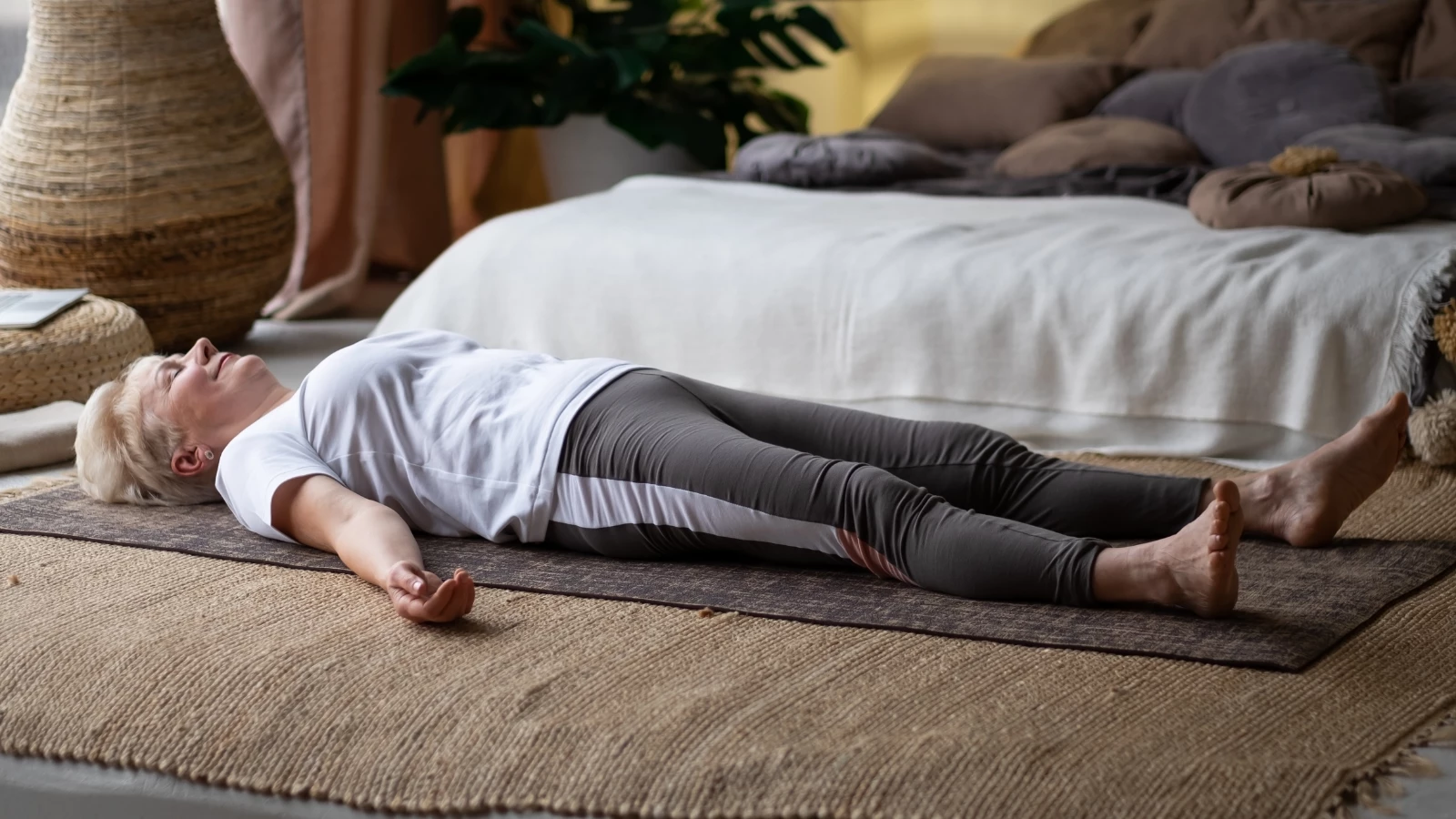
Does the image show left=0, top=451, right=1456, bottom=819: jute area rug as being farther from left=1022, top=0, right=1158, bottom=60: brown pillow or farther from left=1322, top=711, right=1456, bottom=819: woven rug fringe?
left=1022, top=0, right=1158, bottom=60: brown pillow

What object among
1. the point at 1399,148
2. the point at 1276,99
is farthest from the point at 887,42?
the point at 1399,148

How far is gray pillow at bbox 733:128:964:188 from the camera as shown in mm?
2816

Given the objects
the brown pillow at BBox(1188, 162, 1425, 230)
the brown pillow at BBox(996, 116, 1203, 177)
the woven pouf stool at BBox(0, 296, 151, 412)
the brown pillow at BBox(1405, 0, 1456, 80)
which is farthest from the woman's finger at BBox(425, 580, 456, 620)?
the brown pillow at BBox(1405, 0, 1456, 80)

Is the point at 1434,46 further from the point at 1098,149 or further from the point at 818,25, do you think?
the point at 818,25

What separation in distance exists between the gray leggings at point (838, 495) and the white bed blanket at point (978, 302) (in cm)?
44

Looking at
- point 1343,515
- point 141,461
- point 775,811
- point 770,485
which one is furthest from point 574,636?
point 1343,515

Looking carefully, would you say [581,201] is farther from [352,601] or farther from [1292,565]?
[1292,565]

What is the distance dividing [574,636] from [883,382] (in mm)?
939

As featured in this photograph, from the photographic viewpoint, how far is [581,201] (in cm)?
272

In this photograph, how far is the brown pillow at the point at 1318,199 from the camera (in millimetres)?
2076

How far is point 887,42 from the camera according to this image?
4465mm

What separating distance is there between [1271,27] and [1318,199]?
145cm

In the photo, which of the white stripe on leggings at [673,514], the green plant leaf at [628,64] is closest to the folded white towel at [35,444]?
the white stripe on leggings at [673,514]

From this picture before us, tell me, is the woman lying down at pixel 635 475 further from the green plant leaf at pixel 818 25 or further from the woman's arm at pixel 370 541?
the green plant leaf at pixel 818 25
